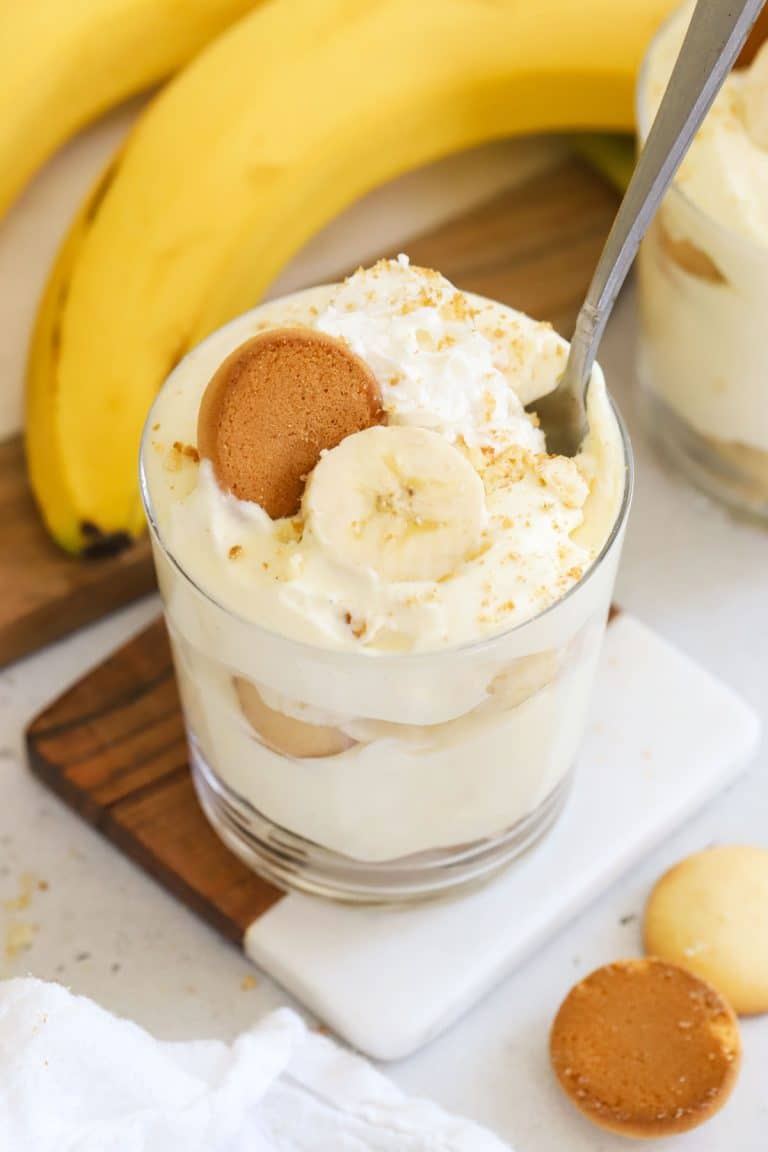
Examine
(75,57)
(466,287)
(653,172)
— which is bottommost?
(466,287)

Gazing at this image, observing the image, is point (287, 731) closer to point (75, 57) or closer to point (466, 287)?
point (466, 287)

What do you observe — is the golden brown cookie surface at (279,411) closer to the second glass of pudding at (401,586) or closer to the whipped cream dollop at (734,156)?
the second glass of pudding at (401,586)

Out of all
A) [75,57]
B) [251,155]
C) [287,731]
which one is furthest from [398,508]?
[75,57]

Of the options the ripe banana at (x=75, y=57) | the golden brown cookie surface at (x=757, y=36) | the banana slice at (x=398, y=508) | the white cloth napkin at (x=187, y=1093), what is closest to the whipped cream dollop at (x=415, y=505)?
the banana slice at (x=398, y=508)

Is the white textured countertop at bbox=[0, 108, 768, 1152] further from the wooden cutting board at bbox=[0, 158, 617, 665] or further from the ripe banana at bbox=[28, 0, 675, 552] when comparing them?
the ripe banana at bbox=[28, 0, 675, 552]

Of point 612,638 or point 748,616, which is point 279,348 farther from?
point 748,616

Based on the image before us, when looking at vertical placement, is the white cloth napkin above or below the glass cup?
below

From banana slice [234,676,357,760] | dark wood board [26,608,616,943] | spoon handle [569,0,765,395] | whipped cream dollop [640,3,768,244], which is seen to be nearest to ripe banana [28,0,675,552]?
dark wood board [26,608,616,943]

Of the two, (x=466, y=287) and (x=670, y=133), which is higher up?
(x=670, y=133)
